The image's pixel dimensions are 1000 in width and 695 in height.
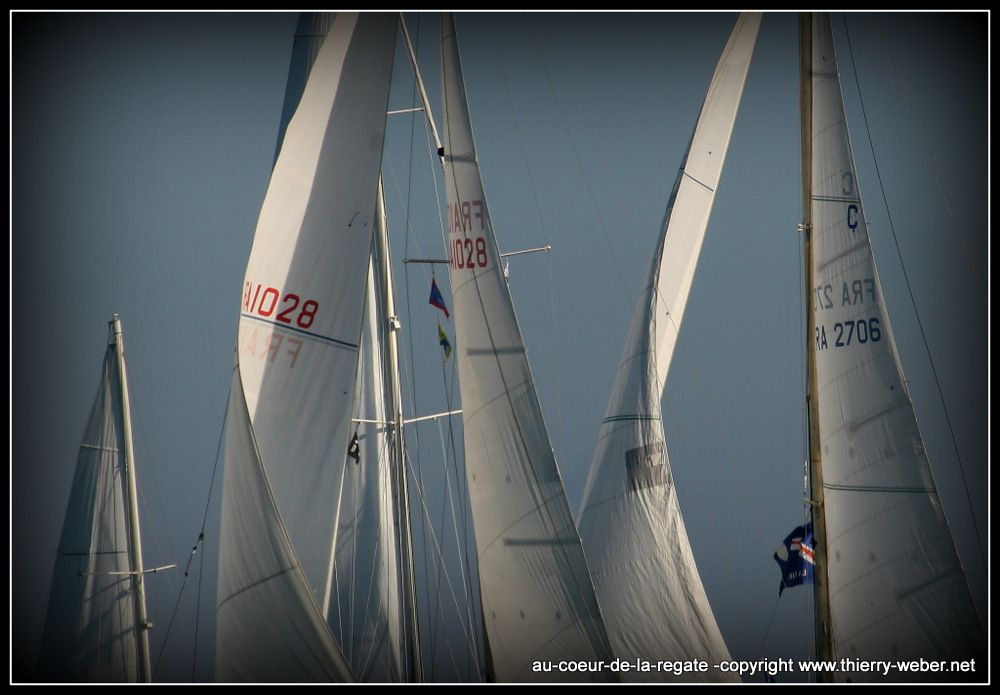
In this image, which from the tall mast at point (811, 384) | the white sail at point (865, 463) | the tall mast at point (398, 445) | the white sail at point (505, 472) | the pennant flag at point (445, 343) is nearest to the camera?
the white sail at point (505, 472)

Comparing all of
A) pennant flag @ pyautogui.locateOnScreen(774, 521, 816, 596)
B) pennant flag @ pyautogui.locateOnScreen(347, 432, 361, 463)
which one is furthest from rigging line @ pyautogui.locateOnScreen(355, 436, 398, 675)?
pennant flag @ pyautogui.locateOnScreen(774, 521, 816, 596)

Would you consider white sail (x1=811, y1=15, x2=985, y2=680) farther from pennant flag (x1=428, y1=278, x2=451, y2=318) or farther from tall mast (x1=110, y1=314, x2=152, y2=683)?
tall mast (x1=110, y1=314, x2=152, y2=683)

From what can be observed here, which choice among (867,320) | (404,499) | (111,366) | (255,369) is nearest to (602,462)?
(404,499)

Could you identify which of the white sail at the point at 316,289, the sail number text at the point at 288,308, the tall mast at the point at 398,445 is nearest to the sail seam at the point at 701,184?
the tall mast at the point at 398,445

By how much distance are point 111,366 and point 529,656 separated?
23.2ft

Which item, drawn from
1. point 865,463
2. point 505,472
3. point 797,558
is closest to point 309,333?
point 505,472

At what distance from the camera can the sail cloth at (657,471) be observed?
13797mm

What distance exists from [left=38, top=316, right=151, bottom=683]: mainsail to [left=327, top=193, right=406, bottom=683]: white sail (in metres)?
3.04

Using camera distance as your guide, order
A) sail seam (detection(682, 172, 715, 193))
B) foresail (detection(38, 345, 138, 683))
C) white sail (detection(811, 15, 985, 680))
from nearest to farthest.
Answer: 1. white sail (detection(811, 15, 985, 680))
2. sail seam (detection(682, 172, 715, 193))
3. foresail (detection(38, 345, 138, 683))

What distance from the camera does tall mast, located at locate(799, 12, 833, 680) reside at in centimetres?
1307

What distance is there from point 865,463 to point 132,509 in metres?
8.26

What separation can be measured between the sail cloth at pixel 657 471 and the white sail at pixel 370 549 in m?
2.06

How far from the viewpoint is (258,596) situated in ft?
36.2

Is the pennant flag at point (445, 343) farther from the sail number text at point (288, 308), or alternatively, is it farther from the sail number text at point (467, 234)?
Answer: the sail number text at point (288, 308)
